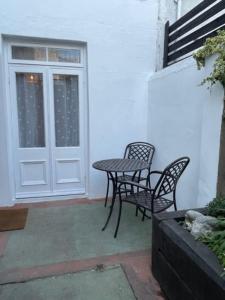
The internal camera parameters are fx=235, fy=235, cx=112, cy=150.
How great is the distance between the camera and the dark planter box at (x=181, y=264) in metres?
1.23

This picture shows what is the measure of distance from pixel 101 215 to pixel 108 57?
7.28 ft

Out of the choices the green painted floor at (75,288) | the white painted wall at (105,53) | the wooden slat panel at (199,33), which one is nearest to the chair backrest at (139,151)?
the white painted wall at (105,53)

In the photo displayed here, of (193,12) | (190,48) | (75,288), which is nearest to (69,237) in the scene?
(75,288)

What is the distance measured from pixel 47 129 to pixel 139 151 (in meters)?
1.42

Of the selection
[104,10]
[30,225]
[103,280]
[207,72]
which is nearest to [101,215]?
[30,225]

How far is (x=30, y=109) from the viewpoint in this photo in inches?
135

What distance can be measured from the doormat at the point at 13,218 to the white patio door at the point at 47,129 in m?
0.35

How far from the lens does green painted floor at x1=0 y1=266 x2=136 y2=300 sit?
1728 mm

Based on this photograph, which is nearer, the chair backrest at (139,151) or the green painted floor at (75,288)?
the green painted floor at (75,288)

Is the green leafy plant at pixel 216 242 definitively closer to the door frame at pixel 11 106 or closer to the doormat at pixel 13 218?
the doormat at pixel 13 218

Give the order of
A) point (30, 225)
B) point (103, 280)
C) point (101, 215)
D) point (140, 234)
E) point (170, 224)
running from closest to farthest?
point (170, 224) < point (103, 280) < point (140, 234) < point (30, 225) < point (101, 215)

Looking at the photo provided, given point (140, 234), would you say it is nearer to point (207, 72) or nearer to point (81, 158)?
point (81, 158)

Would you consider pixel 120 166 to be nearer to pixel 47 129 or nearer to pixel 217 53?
pixel 47 129

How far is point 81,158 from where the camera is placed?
3629 mm
